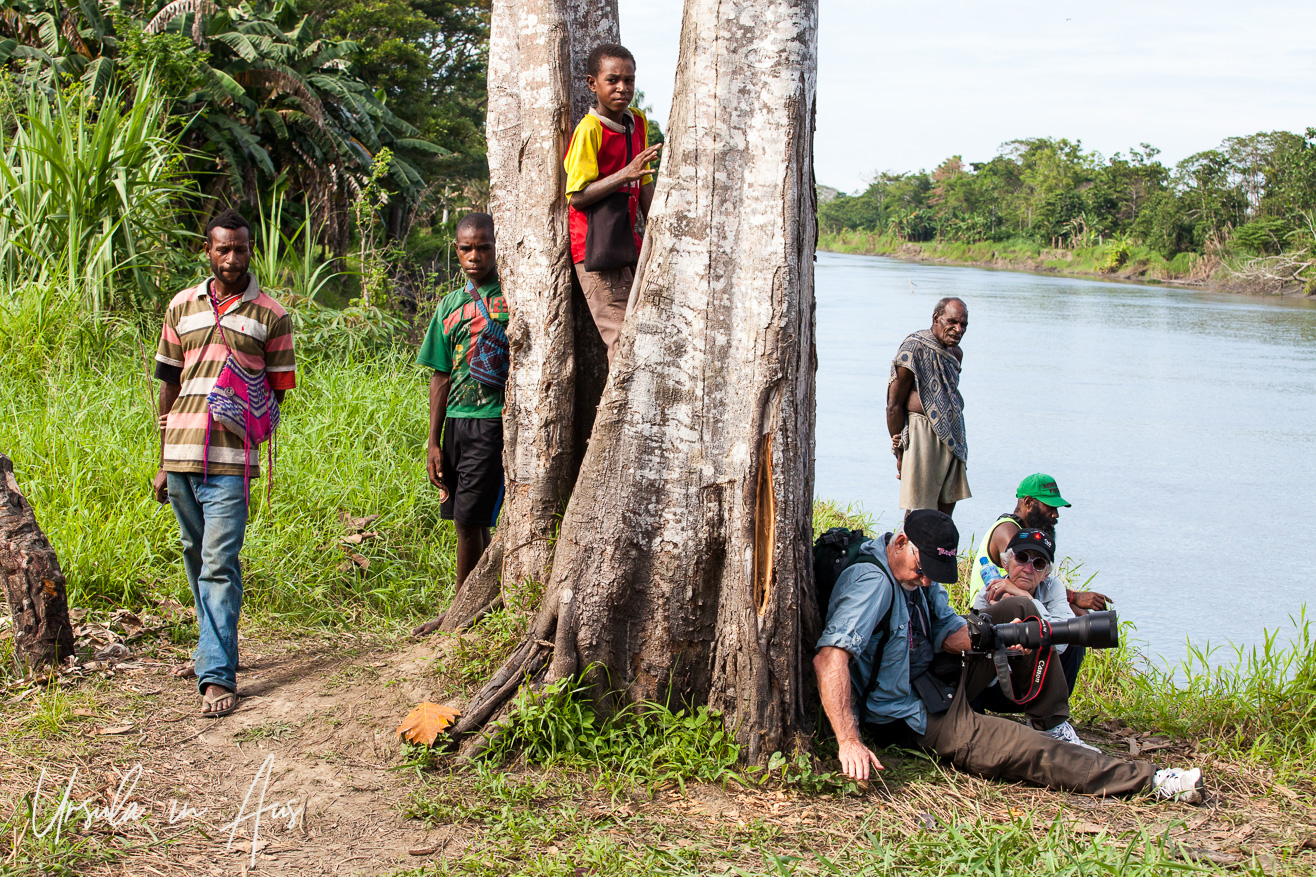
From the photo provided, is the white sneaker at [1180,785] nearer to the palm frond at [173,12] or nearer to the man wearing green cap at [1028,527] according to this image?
the man wearing green cap at [1028,527]

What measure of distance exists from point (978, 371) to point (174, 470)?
11.8 meters

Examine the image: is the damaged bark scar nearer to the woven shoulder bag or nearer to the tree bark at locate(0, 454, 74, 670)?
the woven shoulder bag

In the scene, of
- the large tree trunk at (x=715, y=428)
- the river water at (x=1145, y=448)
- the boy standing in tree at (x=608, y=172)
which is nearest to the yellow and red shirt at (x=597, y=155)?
the boy standing in tree at (x=608, y=172)

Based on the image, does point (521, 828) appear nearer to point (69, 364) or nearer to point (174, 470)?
point (174, 470)

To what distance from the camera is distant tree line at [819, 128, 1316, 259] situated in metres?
31.9

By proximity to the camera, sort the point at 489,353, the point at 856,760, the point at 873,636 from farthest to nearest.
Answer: the point at 489,353
the point at 873,636
the point at 856,760

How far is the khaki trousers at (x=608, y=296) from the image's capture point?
394 centimetres

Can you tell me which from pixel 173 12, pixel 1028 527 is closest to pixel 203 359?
pixel 1028 527

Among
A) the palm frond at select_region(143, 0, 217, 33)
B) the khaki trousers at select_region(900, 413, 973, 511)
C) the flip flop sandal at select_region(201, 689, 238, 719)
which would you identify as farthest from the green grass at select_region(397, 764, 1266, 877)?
the palm frond at select_region(143, 0, 217, 33)

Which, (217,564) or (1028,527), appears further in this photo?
(1028,527)

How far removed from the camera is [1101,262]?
41.0 metres

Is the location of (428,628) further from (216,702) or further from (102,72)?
(102,72)

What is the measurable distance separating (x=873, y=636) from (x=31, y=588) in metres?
3.02

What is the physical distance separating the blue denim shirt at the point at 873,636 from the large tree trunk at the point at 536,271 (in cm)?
116
